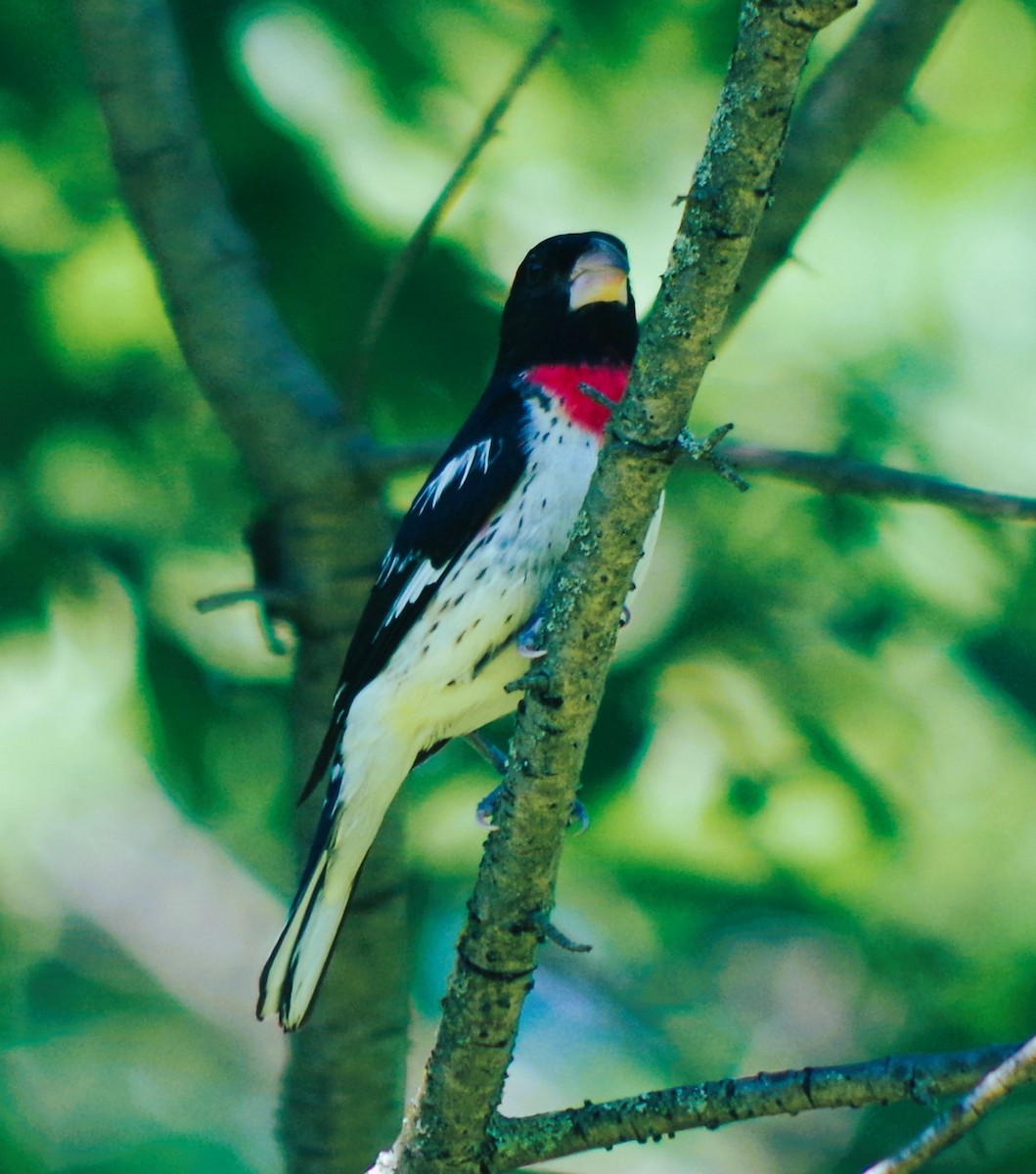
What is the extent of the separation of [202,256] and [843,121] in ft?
4.81

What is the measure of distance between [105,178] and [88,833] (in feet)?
7.34

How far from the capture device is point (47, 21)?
12.5 ft

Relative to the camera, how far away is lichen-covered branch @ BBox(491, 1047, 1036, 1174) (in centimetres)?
213

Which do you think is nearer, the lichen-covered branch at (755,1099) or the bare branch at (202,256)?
the lichen-covered branch at (755,1099)

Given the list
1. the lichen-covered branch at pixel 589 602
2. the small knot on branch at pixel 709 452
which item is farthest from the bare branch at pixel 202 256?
the small knot on branch at pixel 709 452

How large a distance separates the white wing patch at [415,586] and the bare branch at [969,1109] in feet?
5.00

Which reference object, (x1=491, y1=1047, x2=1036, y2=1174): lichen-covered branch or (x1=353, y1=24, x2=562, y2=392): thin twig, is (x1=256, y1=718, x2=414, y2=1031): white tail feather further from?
(x1=353, y1=24, x2=562, y2=392): thin twig

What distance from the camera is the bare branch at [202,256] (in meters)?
3.38

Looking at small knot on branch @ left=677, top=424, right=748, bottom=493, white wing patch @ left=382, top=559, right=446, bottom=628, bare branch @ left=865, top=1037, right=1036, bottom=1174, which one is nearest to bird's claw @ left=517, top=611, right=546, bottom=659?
white wing patch @ left=382, top=559, right=446, bottom=628

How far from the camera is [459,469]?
10.5 feet

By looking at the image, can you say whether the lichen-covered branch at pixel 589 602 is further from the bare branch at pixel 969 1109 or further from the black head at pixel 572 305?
the black head at pixel 572 305

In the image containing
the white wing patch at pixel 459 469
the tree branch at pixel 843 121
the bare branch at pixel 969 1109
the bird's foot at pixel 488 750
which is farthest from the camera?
the bird's foot at pixel 488 750

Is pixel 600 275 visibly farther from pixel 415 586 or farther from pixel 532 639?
pixel 532 639

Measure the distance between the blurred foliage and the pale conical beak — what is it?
45 centimetres
